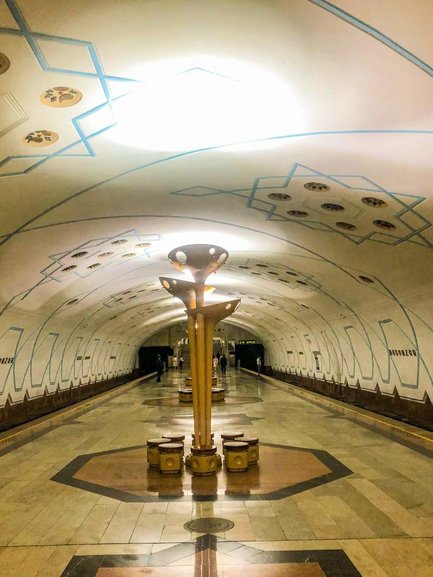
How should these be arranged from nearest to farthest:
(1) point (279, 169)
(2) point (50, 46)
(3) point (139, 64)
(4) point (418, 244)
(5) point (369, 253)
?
1. (2) point (50, 46)
2. (3) point (139, 64)
3. (1) point (279, 169)
4. (4) point (418, 244)
5. (5) point (369, 253)

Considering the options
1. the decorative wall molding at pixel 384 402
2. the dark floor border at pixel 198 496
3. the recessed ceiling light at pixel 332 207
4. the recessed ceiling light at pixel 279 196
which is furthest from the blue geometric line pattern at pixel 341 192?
the decorative wall molding at pixel 384 402

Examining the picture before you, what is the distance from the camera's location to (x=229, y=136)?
539cm

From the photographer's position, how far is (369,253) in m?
9.12

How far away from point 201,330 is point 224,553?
3.43m

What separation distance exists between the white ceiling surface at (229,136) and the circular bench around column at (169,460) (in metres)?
3.56

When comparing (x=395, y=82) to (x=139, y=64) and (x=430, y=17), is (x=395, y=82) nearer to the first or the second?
(x=430, y=17)

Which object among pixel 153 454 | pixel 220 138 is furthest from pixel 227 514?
pixel 220 138

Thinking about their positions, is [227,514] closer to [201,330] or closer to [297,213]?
[201,330]

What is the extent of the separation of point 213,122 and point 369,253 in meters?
4.99

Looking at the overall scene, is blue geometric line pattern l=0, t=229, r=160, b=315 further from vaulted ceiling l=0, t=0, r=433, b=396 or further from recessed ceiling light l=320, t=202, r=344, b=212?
recessed ceiling light l=320, t=202, r=344, b=212

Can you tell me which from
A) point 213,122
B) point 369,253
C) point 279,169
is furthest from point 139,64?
point 369,253

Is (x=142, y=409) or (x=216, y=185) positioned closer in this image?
(x=216, y=185)

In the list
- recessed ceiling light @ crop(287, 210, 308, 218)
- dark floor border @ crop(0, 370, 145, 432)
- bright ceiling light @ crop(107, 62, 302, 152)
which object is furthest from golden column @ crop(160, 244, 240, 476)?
dark floor border @ crop(0, 370, 145, 432)

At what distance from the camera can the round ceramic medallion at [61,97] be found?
4.27 meters
